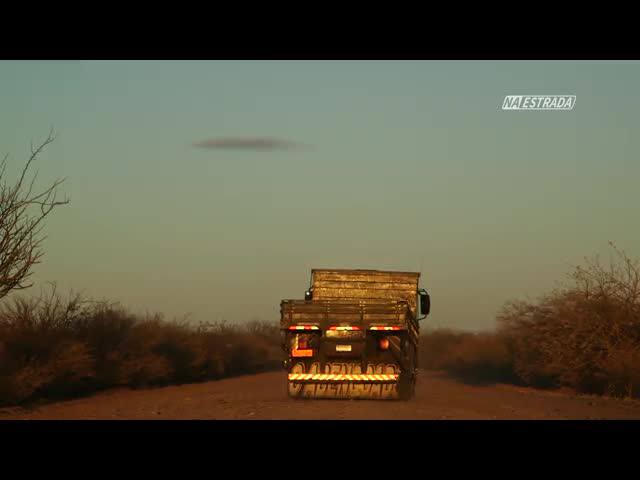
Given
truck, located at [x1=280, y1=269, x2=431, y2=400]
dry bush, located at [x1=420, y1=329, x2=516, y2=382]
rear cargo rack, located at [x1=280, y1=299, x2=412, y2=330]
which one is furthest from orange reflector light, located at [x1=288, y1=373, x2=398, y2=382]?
dry bush, located at [x1=420, y1=329, x2=516, y2=382]

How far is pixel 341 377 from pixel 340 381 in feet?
0.63

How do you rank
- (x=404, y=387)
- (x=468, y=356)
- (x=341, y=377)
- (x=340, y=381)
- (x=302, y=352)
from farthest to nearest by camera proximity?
(x=468, y=356), (x=404, y=387), (x=302, y=352), (x=340, y=381), (x=341, y=377)

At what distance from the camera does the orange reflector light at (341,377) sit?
26.3 m

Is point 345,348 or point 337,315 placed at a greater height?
point 337,315

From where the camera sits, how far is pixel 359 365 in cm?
2658

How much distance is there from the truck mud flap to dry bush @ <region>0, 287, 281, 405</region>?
6753 mm

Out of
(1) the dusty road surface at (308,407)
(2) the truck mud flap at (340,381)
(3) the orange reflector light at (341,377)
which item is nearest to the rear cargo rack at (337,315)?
(2) the truck mud flap at (340,381)

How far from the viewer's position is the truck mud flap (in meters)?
26.4

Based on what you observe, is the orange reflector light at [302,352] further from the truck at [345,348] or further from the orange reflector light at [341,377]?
the orange reflector light at [341,377]

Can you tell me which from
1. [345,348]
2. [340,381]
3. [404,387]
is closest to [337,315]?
[345,348]

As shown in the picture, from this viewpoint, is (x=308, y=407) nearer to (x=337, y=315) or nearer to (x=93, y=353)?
(x=337, y=315)

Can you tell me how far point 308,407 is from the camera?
23.5 metres
